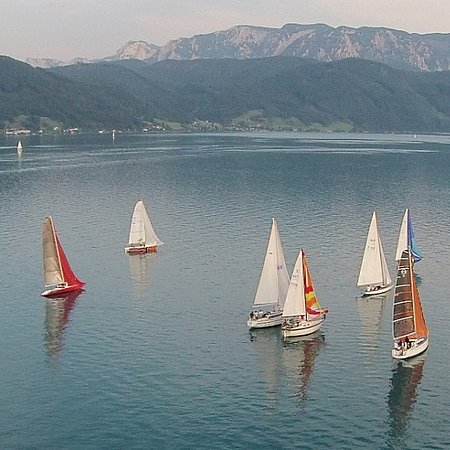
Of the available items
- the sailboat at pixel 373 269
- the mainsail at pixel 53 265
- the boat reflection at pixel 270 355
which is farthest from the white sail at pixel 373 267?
the mainsail at pixel 53 265

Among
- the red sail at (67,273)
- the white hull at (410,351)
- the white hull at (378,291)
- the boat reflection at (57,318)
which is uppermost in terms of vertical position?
the red sail at (67,273)

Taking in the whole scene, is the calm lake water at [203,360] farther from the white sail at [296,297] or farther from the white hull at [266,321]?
the white sail at [296,297]

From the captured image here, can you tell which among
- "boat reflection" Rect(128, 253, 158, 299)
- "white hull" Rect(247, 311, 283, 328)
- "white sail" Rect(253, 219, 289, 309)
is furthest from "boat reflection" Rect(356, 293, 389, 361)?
"boat reflection" Rect(128, 253, 158, 299)

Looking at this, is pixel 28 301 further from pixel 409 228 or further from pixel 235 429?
pixel 409 228

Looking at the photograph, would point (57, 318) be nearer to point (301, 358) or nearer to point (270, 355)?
point (270, 355)

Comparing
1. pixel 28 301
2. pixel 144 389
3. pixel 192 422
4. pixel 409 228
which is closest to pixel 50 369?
pixel 144 389
